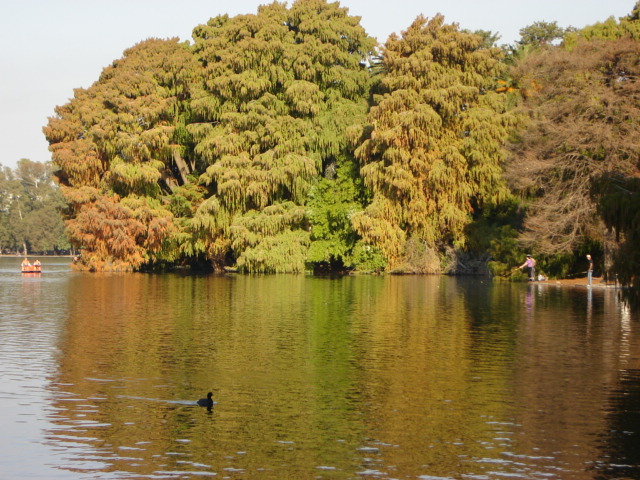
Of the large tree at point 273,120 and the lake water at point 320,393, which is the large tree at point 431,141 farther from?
the lake water at point 320,393

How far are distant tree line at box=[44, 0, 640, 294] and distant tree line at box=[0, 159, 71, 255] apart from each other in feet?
223

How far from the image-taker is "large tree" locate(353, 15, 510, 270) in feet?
192

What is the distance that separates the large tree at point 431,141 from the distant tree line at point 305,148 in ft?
0.37

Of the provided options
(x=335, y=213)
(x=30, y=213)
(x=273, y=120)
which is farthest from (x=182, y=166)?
(x=30, y=213)

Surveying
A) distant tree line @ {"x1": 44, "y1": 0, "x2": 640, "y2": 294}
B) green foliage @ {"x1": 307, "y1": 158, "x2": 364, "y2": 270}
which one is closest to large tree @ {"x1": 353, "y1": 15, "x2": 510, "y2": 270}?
distant tree line @ {"x1": 44, "y1": 0, "x2": 640, "y2": 294}

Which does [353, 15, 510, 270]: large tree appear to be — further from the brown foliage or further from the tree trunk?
the tree trunk

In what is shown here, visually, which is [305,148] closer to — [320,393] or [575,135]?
[575,135]

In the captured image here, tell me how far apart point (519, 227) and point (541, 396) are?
3982 cm

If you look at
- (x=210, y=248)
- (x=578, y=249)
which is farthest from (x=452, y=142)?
(x=210, y=248)

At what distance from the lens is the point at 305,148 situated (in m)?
64.2

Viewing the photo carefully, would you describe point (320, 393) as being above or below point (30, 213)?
below

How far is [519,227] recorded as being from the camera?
56.6 metres

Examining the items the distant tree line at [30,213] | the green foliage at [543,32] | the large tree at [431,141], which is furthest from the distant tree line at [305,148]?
the distant tree line at [30,213]

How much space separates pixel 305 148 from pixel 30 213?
9746 centimetres
